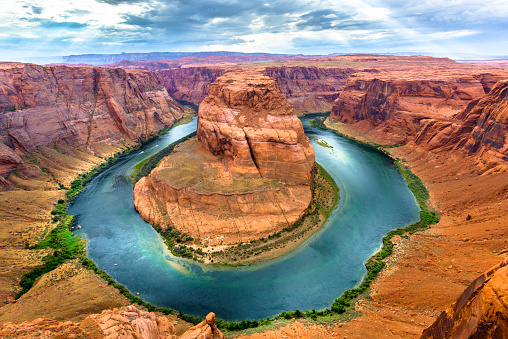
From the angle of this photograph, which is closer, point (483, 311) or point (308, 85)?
point (483, 311)

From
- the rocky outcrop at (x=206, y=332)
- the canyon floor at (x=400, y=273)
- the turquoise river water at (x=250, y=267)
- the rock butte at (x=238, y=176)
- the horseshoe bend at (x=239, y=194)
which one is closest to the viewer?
the rocky outcrop at (x=206, y=332)

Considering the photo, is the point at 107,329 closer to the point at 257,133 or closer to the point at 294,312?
the point at 294,312

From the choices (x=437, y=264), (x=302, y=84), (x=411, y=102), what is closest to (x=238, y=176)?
(x=437, y=264)

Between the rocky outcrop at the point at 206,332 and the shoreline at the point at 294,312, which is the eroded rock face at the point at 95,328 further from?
the shoreline at the point at 294,312

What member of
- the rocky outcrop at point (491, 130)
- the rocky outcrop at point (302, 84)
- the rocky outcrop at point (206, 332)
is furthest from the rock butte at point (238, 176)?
the rocky outcrop at point (302, 84)

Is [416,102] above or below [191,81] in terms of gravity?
below
